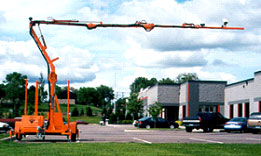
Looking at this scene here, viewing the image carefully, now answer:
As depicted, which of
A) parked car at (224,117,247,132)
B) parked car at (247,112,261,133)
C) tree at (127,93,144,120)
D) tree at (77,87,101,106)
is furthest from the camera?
tree at (77,87,101,106)

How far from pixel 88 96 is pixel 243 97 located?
483ft

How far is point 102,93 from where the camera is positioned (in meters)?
198

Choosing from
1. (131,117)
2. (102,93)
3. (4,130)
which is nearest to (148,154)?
(4,130)

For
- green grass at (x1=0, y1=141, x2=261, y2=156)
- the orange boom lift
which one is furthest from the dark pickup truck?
green grass at (x1=0, y1=141, x2=261, y2=156)

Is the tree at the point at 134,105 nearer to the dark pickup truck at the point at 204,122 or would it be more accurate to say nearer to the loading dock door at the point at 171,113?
the loading dock door at the point at 171,113

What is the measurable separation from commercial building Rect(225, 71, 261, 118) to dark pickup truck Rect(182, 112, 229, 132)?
7870 mm

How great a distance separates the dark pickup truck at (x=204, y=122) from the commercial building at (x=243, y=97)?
7.87 m

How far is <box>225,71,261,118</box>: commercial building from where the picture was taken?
41.2 metres

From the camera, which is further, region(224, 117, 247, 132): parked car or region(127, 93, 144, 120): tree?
region(127, 93, 144, 120): tree

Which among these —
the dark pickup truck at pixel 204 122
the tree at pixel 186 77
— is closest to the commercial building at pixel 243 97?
the dark pickup truck at pixel 204 122

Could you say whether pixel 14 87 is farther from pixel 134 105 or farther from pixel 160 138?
pixel 160 138

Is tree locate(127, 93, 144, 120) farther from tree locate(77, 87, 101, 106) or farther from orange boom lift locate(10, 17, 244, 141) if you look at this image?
tree locate(77, 87, 101, 106)

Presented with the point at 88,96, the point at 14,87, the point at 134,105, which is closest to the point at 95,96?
the point at 88,96

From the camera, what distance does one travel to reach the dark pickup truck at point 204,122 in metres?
32.7
